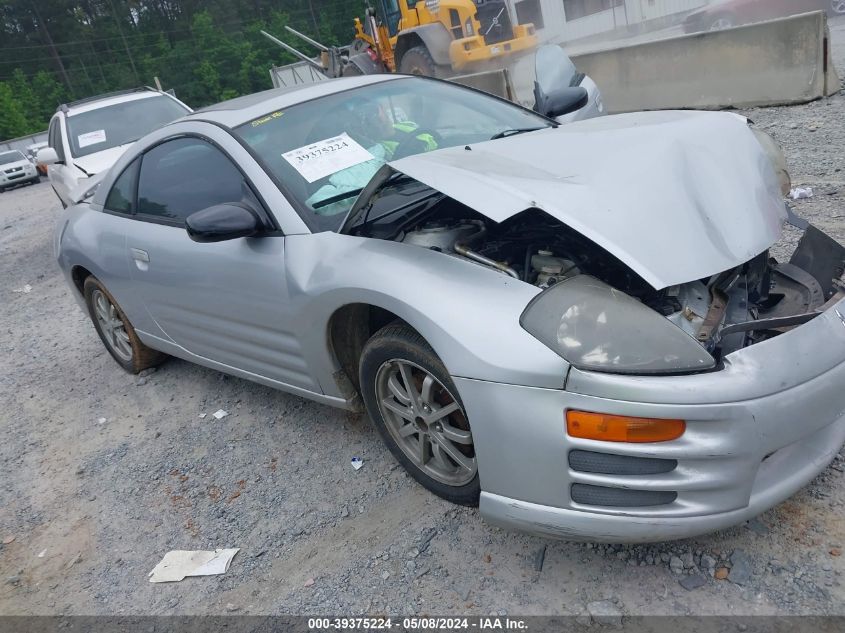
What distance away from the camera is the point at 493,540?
236 cm

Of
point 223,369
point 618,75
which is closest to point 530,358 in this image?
point 223,369

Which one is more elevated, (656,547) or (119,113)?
(119,113)

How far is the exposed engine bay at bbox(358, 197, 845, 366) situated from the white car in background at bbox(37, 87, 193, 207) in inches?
243

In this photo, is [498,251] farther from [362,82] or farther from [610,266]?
[362,82]

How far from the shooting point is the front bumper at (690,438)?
176 cm

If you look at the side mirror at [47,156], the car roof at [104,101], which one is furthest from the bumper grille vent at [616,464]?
the car roof at [104,101]

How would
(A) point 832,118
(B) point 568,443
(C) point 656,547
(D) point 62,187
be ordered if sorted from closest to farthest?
(B) point 568,443 → (C) point 656,547 → (A) point 832,118 → (D) point 62,187

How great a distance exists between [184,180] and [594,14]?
51.4 ft

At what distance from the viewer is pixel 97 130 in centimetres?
801

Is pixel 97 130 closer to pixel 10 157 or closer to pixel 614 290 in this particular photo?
pixel 614 290

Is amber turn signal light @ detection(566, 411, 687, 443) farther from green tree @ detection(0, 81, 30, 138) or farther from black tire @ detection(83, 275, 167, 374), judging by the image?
green tree @ detection(0, 81, 30, 138)

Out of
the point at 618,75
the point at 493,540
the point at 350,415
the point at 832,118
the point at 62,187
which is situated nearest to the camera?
the point at 493,540

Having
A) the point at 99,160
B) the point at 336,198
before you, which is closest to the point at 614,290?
the point at 336,198

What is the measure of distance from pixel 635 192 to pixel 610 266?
26 centimetres
